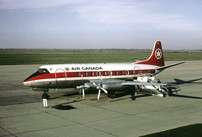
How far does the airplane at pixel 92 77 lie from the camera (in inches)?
939

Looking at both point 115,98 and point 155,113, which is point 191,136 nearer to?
point 155,113

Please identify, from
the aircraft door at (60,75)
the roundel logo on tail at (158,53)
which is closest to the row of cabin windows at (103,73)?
the aircraft door at (60,75)

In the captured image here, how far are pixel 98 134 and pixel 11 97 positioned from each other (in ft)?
50.4

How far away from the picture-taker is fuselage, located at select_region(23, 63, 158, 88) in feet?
79.9

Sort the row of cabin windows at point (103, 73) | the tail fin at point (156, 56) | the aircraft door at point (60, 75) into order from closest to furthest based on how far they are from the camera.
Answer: the aircraft door at point (60, 75) < the row of cabin windows at point (103, 73) < the tail fin at point (156, 56)

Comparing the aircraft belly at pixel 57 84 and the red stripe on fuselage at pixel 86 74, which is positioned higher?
the red stripe on fuselage at pixel 86 74

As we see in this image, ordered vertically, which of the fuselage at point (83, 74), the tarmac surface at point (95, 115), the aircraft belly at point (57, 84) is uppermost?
the fuselage at point (83, 74)

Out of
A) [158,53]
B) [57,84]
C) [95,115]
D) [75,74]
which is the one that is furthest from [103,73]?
[158,53]

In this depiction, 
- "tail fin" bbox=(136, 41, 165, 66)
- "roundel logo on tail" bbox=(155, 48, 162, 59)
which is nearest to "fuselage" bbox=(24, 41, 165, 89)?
"tail fin" bbox=(136, 41, 165, 66)

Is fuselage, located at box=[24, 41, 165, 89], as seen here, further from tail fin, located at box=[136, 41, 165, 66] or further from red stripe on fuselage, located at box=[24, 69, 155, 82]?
tail fin, located at box=[136, 41, 165, 66]

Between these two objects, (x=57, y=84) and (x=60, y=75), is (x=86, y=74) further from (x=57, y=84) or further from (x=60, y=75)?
(x=57, y=84)

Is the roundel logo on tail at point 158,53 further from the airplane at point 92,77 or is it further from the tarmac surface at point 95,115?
the tarmac surface at point 95,115

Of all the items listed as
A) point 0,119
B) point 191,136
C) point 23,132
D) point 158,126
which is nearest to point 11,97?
point 0,119

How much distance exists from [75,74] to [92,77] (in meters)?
Answer: 1.92
